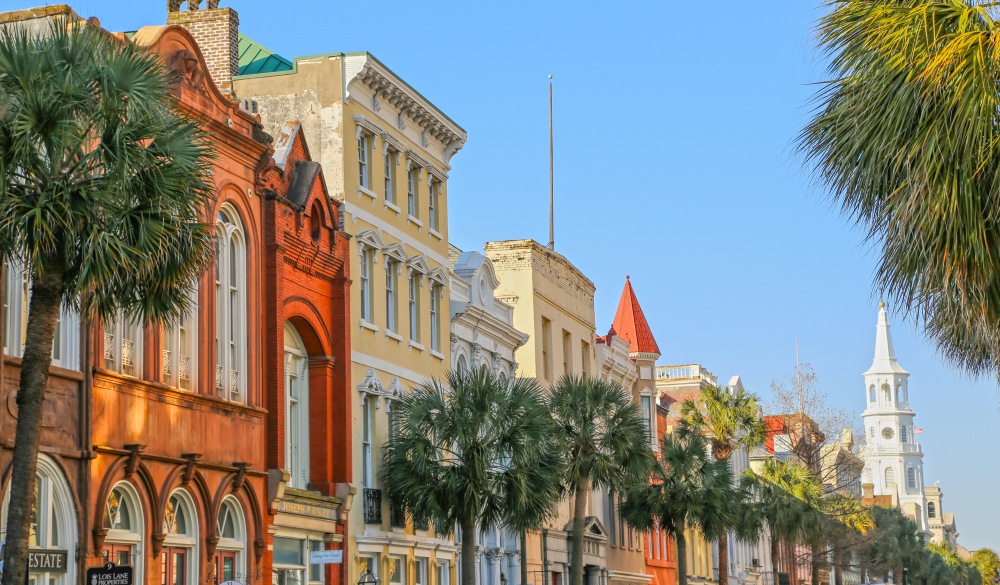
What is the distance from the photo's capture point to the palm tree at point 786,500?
7250 centimetres

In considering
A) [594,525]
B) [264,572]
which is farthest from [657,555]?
[264,572]

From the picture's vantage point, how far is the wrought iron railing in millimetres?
39562

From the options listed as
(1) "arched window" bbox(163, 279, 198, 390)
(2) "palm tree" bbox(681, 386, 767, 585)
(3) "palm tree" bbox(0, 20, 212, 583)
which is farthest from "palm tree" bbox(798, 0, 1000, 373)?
(2) "palm tree" bbox(681, 386, 767, 585)

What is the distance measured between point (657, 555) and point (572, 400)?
95.8ft

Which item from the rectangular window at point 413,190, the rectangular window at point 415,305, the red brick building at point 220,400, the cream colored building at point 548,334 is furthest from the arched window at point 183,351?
the cream colored building at point 548,334

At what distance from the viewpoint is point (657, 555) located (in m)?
75.7

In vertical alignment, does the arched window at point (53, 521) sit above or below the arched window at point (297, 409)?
below

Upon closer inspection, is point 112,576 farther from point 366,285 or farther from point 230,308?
point 366,285

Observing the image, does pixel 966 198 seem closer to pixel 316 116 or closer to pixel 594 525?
pixel 316 116

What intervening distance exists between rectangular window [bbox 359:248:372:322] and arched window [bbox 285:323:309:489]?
3223mm

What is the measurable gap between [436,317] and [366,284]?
6027mm

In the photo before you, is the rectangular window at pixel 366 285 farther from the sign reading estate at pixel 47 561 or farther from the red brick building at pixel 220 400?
the sign reading estate at pixel 47 561

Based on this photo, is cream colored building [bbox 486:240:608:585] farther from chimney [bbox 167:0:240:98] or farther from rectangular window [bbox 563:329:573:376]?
chimney [bbox 167:0:240:98]

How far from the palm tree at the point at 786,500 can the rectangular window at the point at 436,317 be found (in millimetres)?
28682
